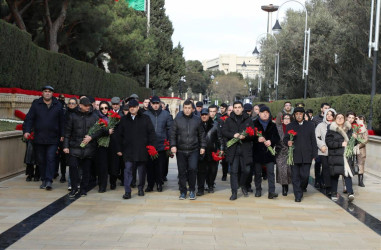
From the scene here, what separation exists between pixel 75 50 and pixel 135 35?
4.56m

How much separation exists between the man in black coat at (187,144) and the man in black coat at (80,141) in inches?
56.3

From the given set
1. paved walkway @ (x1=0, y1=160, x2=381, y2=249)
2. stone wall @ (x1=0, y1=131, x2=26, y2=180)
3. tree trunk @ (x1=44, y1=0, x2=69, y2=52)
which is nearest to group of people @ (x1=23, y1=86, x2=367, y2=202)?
paved walkway @ (x1=0, y1=160, x2=381, y2=249)

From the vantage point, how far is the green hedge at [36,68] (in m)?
17.6

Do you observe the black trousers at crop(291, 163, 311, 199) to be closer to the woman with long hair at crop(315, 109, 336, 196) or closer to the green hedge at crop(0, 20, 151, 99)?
the woman with long hair at crop(315, 109, 336, 196)

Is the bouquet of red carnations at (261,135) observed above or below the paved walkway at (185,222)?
above

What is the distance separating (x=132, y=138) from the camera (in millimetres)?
10180

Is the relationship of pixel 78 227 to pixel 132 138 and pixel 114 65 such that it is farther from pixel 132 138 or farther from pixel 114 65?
pixel 114 65

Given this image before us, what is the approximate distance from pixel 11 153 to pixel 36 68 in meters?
8.58

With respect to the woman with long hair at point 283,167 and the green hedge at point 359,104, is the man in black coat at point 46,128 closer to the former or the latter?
the woman with long hair at point 283,167

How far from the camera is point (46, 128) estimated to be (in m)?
10.6

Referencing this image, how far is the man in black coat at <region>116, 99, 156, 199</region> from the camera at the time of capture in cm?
1010

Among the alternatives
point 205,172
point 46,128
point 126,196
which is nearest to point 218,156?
point 205,172

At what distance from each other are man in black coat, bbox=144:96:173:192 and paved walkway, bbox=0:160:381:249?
0.34 metres

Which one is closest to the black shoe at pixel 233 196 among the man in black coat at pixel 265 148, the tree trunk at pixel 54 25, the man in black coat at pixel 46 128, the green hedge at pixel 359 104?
the man in black coat at pixel 265 148
